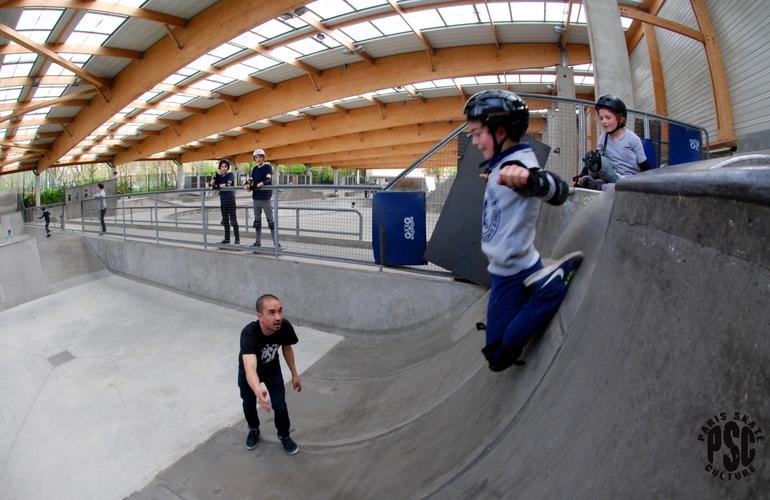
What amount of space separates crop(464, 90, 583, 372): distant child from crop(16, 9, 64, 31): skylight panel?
45.9 ft

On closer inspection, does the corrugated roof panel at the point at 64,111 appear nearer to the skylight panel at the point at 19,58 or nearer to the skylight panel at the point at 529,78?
the skylight panel at the point at 19,58

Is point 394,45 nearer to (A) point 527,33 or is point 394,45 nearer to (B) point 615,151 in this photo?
(A) point 527,33

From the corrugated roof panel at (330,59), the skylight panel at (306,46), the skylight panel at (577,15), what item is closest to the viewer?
the skylight panel at (577,15)

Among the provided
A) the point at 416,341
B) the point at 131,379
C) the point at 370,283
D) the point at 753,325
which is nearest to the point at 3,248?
the point at 131,379

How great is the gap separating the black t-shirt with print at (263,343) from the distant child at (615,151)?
10.1ft

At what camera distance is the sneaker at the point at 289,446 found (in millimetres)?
3278

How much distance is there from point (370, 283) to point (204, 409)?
2.57 metres

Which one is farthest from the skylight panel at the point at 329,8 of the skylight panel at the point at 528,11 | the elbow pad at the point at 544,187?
the elbow pad at the point at 544,187

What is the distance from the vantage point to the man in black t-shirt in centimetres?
313

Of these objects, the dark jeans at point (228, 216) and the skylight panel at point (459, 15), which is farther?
the skylight panel at point (459, 15)

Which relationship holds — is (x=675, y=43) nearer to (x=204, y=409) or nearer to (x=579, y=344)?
(x=579, y=344)

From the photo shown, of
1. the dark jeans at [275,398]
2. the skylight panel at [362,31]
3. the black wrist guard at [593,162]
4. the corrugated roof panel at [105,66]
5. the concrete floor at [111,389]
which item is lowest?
the concrete floor at [111,389]

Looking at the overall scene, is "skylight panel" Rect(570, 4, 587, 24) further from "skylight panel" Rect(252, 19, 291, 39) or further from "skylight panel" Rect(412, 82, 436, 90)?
"skylight panel" Rect(252, 19, 291, 39)

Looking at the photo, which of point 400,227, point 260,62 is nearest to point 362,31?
point 260,62
